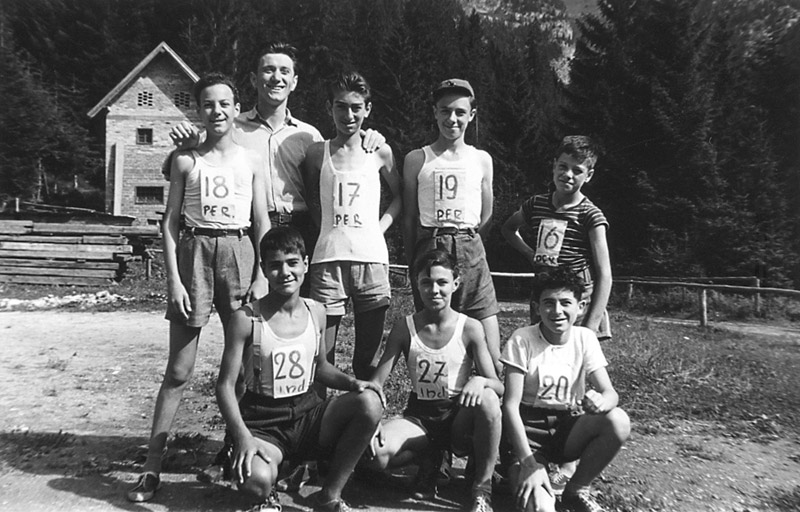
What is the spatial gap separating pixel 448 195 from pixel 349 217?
0.58 meters

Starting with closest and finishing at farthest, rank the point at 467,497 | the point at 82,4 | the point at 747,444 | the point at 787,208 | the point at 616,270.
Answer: the point at 467,497 → the point at 747,444 → the point at 787,208 → the point at 616,270 → the point at 82,4

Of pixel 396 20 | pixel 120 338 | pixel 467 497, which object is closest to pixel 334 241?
pixel 467 497

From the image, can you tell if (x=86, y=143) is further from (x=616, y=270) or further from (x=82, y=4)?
(x=616, y=270)

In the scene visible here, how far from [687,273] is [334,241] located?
19.0 meters

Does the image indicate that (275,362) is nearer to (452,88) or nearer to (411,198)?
(411,198)

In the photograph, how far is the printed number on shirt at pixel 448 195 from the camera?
3701 millimetres

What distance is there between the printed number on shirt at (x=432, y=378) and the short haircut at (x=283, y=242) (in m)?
0.86

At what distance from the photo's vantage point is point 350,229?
3580 mm

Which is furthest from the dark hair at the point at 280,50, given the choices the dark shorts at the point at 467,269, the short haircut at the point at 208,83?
the dark shorts at the point at 467,269

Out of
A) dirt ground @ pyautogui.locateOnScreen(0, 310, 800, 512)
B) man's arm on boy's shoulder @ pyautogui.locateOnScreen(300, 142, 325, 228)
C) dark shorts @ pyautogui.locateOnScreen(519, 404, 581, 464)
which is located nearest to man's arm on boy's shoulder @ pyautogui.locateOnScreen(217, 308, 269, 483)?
dirt ground @ pyautogui.locateOnScreen(0, 310, 800, 512)

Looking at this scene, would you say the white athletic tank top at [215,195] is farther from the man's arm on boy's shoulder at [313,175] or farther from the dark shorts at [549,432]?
the dark shorts at [549,432]

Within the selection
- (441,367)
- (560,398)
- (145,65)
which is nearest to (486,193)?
(441,367)

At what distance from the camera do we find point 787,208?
19734 mm

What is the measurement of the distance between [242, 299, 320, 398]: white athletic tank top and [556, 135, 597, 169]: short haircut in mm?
1779
